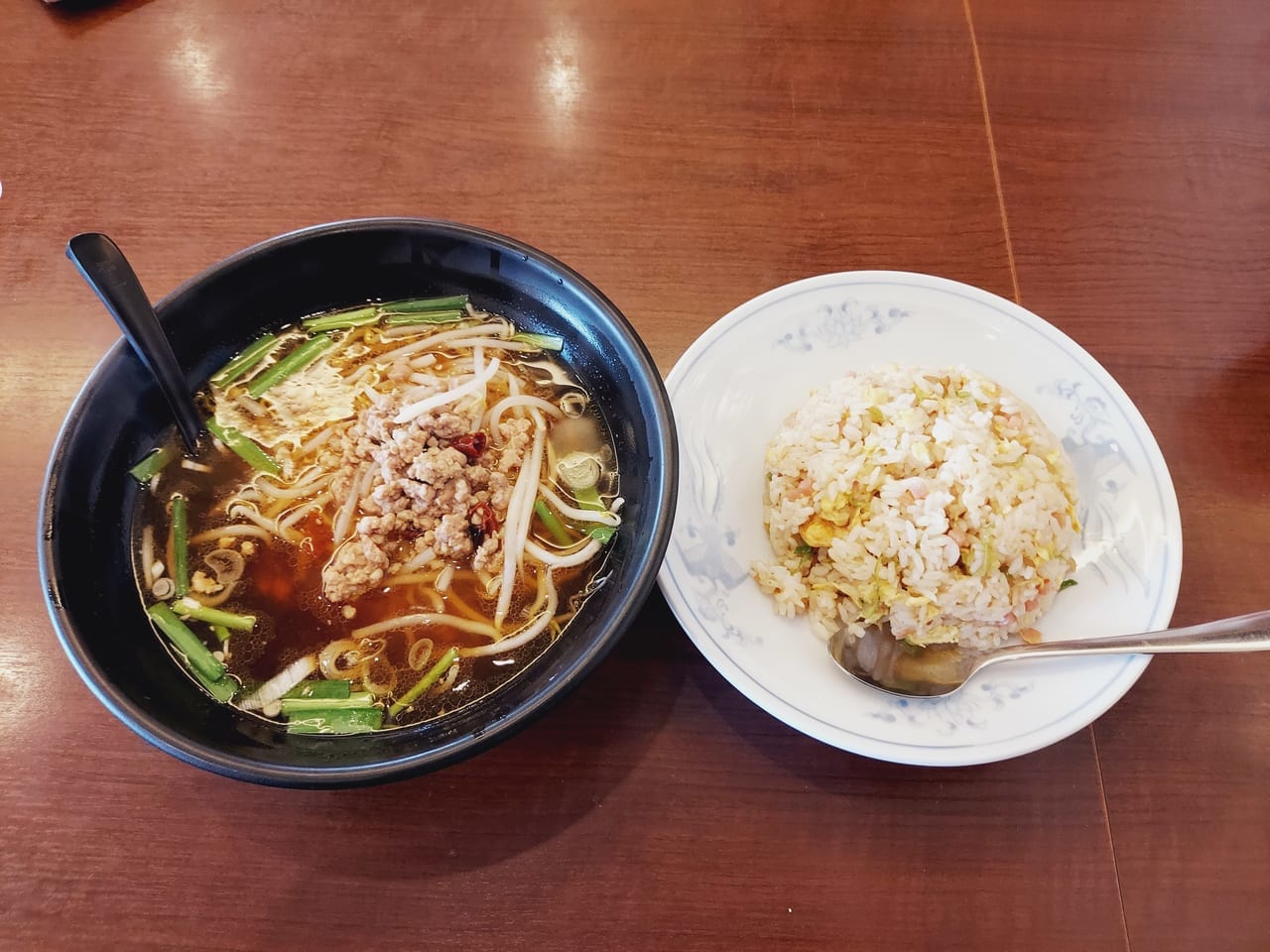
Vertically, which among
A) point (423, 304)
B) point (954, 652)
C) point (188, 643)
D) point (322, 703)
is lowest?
point (954, 652)

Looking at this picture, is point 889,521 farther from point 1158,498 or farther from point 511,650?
point 511,650

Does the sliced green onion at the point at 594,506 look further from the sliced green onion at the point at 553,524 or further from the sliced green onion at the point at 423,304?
the sliced green onion at the point at 423,304

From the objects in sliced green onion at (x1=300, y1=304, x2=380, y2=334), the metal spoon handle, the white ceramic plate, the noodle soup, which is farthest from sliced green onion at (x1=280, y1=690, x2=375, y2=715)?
the metal spoon handle

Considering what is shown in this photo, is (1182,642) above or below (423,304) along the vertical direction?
below

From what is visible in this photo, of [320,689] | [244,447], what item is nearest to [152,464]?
[244,447]

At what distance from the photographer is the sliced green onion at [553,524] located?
61.4 inches

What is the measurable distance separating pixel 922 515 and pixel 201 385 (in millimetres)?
1409

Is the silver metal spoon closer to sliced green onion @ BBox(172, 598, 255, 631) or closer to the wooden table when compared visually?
the wooden table

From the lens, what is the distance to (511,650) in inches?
56.8

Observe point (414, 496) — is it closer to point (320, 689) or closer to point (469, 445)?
point (469, 445)

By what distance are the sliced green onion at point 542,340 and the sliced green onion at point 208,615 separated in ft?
2.45

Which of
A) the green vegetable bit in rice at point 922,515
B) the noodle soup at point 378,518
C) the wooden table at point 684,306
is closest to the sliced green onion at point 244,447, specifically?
the noodle soup at point 378,518

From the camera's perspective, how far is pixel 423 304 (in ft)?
5.48

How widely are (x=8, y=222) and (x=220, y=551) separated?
1199mm
